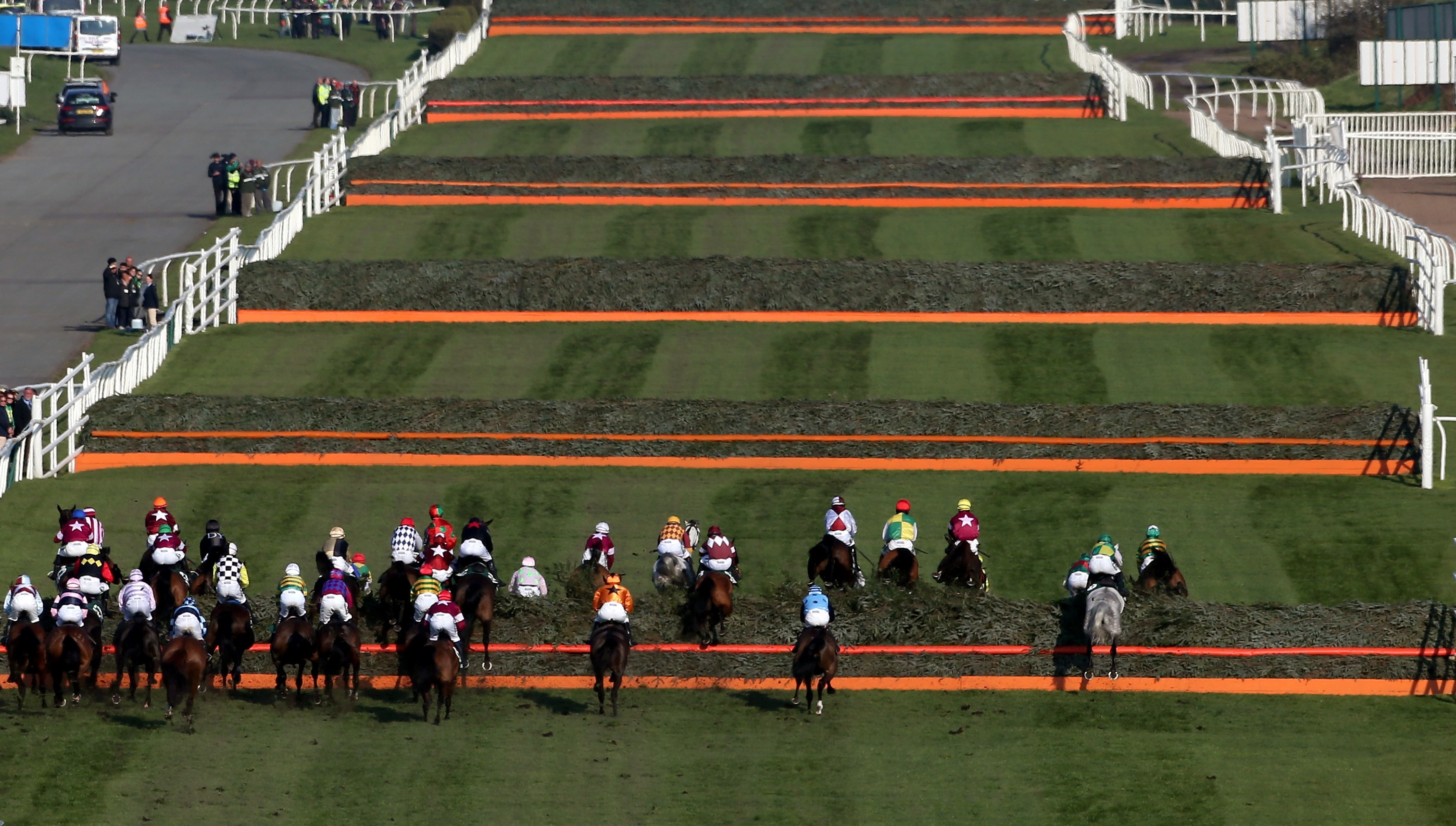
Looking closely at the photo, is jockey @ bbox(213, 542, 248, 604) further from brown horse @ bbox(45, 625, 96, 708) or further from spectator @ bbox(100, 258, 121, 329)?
spectator @ bbox(100, 258, 121, 329)

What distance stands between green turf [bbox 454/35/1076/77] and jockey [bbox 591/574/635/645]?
36.3 meters

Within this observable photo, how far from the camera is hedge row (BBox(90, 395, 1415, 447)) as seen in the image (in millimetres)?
28969

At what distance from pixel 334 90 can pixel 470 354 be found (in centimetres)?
2313

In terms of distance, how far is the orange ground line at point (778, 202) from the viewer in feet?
139

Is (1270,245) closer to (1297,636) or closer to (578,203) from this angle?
(578,203)

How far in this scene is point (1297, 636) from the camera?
67.5ft

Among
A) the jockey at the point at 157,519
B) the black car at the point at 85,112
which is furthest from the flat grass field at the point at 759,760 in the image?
the black car at the point at 85,112

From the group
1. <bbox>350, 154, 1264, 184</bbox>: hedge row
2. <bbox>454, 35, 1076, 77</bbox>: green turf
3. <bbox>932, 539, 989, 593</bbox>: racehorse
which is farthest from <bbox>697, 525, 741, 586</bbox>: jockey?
<bbox>454, 35, 1076, 77</bbox>: green turf

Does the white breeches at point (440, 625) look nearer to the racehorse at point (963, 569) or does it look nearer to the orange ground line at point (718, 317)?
the racehorse at point (963, 569)

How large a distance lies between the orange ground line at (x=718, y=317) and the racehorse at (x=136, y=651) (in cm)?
→ 1658

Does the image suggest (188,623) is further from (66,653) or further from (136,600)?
(66,653)

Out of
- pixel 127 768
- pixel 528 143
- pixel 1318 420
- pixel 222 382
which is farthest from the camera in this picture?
pixel 528 143

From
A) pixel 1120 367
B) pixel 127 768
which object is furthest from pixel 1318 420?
pixel 127 768

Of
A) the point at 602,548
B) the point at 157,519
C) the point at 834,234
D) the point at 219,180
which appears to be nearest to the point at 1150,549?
the point at 602,548
